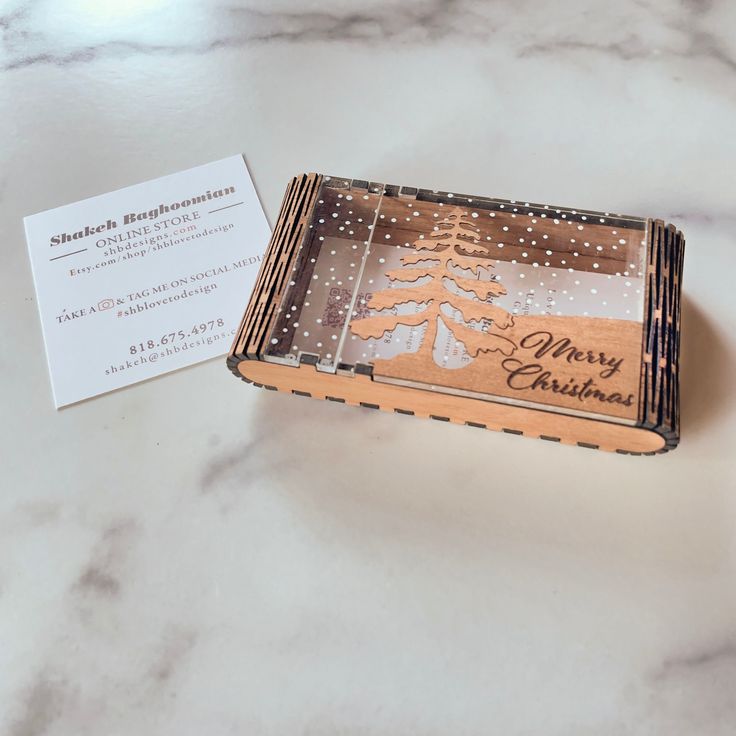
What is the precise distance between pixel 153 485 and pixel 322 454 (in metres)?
0.12

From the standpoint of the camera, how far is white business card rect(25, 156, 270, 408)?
554mm

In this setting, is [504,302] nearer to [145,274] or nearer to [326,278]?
[326,278]

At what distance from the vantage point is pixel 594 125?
0.63 m

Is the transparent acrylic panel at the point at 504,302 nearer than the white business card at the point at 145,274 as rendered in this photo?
Yes

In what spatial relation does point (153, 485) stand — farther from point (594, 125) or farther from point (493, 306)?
point (594, 125)

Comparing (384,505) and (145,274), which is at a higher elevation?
(145,274)

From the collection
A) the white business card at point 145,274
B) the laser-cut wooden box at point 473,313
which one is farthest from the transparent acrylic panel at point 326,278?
the white business card at point 145,274

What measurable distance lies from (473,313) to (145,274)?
266mm

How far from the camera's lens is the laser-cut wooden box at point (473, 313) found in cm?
44

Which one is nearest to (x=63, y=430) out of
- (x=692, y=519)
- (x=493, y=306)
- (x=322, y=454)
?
(x=322, y=454)

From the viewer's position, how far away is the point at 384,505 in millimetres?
497

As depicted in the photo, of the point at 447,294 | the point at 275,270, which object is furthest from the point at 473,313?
the point at 275,270

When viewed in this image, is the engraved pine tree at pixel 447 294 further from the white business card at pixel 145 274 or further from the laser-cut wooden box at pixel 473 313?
the white business card at pixel 145 274

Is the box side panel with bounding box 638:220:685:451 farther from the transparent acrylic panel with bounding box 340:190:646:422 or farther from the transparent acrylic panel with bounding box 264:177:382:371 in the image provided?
the transparent acrylic panel with bounding box 264:177:382:371
